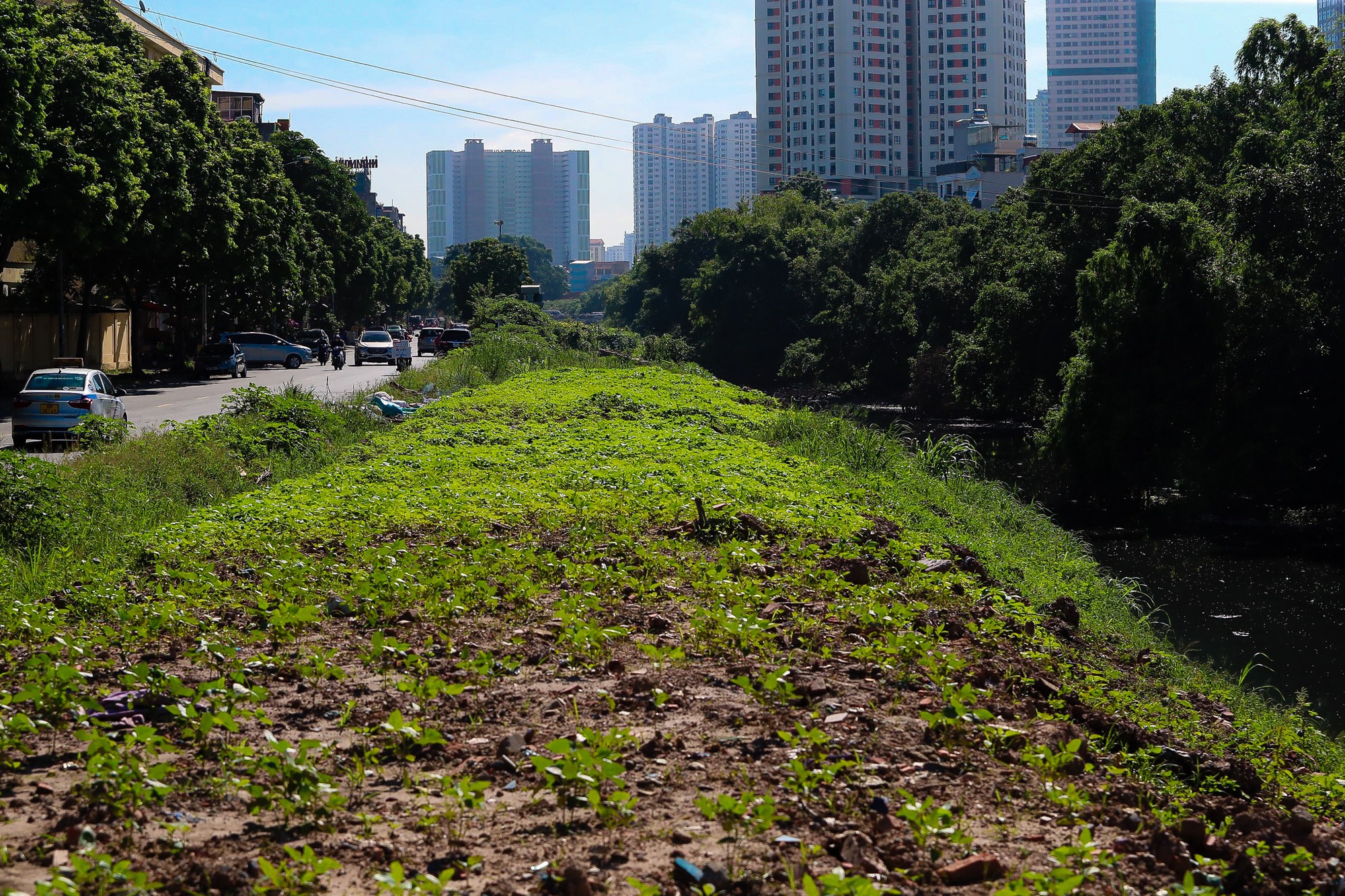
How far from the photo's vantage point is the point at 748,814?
16.6 feet

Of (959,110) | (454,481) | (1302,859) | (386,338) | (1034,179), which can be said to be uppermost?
(959,110)

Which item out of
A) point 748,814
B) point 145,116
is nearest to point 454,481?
point 748,814

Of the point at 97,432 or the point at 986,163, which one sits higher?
the point at 986,163

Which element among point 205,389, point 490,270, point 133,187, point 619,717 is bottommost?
point 619,717

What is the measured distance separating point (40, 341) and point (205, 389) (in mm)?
9248

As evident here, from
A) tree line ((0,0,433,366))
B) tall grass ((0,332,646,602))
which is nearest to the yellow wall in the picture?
tree line ((0,0,433,366))

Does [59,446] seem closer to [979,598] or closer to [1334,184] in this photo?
[979,598]

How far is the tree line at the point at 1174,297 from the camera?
25922mm

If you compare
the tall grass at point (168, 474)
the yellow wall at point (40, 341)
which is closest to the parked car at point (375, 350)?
the yellow wall at point (40, 341)

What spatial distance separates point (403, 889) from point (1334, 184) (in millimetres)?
26856

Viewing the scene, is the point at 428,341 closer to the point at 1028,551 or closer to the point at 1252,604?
the point at 1252,604

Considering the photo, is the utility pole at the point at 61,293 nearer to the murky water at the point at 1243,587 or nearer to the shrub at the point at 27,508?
the murky water at the point at 1243,587

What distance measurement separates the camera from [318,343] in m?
62.6

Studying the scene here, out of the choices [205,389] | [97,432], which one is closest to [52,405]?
[97,432]
